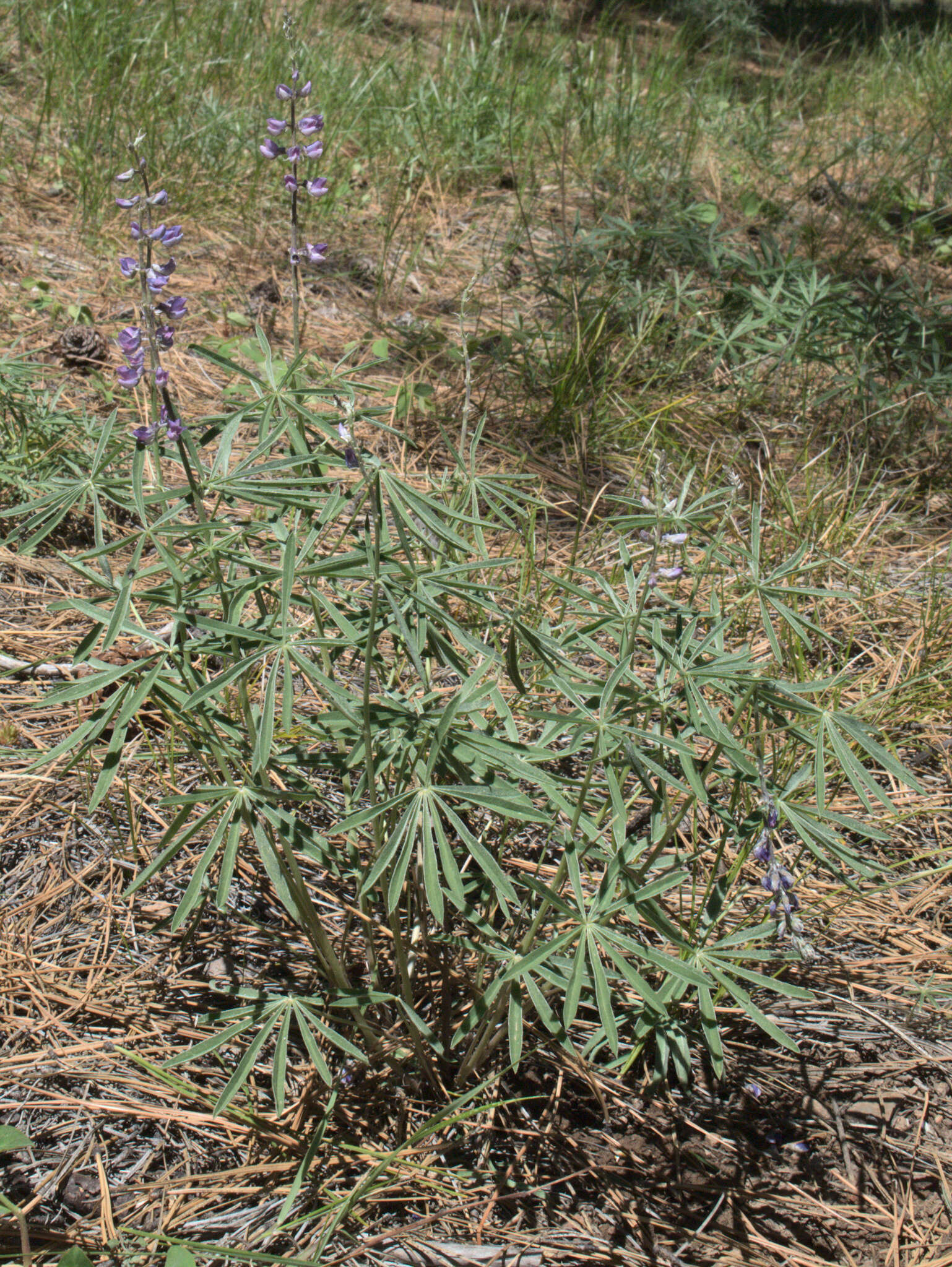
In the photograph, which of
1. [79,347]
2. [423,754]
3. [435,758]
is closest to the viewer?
[435,758]

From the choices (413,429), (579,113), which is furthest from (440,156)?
(413,429)

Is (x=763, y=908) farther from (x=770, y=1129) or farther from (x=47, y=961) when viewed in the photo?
(x=47, y=961)

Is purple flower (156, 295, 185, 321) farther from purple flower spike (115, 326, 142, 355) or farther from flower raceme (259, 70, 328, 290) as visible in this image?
flower raceme (259, 70, 328, 290)

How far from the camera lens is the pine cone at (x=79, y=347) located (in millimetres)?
3264

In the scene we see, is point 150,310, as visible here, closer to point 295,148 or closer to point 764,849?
point 295,148

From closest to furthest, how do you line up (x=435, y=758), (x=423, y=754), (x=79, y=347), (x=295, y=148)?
(x=435, y=758) < (x=423, y=754) < (x=295, y=148) < (x=79, y=347)

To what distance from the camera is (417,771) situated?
1.28 meters

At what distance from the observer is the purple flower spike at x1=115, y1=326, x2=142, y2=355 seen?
1.31 m

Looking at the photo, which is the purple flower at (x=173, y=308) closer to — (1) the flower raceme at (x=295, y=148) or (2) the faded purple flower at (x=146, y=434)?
(2) the faded purple flower at (x=146, y=434)

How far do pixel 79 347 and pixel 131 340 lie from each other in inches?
87.4

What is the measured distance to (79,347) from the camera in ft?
10.8

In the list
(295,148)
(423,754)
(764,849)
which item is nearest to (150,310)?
(295,148)

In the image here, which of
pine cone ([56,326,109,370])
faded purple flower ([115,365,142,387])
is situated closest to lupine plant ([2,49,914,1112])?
faded purple flower ([115,365,142,387])

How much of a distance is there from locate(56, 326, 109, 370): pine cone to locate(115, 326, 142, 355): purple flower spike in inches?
84.0
